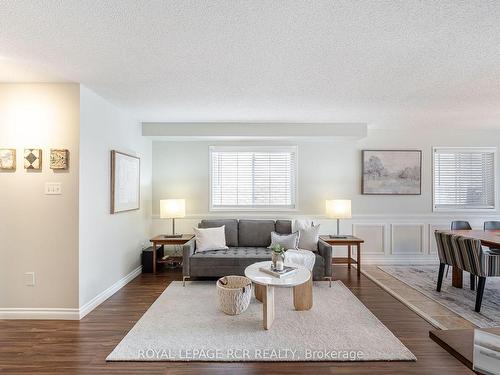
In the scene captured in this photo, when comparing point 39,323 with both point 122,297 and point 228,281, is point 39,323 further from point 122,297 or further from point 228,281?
point 228,281

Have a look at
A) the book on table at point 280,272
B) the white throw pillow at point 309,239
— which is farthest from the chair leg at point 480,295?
the book on table at point 280,272

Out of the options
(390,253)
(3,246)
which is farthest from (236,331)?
(390,253)

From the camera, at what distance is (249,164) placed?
5324 mm

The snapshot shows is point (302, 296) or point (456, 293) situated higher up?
point (302, 296)

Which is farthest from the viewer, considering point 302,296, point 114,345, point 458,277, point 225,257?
point 225,257

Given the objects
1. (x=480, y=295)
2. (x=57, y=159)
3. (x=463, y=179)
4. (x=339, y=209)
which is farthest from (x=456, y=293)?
(x=57, y=159)

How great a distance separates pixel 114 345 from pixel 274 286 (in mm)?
1503

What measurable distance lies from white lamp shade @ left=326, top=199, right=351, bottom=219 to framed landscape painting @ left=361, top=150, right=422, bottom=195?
2.27 ft

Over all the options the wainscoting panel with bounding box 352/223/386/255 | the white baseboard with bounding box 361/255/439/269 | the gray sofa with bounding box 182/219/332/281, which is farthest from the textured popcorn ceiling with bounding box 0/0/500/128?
the white baseboard with bounding box 361/255/439/269

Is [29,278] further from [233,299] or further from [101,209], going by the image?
[233,299]

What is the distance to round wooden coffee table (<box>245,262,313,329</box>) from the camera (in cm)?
272

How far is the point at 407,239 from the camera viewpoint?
5.26 m

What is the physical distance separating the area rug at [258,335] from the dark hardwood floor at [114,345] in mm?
75

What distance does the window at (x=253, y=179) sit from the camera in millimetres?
5309
